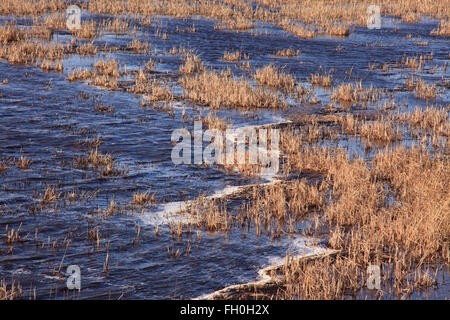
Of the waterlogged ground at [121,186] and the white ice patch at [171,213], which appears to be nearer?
the waterlogged ground at [121,186]

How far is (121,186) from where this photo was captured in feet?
30.8

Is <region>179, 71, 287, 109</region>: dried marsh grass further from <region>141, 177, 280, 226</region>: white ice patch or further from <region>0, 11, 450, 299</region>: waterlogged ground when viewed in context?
<region>141, 177, 280, 226</region>: white ice patch

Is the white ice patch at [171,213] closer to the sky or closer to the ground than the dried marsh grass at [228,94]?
closer to the ground

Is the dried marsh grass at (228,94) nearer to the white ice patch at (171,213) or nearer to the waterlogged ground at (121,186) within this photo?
the waterlogged ground at (121,186)

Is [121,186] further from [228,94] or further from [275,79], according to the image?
[275,79]

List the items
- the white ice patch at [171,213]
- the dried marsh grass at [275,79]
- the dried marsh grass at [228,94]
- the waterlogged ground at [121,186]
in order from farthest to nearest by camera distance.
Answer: the dried marsh grass at [275,79]
the dried marsh grass at [228,94]
the white ice patch at [171,213]
the waterlogged ground at [121,186]

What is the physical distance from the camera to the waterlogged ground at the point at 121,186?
6680 mm

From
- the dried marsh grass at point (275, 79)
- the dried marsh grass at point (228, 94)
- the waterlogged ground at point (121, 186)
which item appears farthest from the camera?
the dried marsh grass at point (275, 79)

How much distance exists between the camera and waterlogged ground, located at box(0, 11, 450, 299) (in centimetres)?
668

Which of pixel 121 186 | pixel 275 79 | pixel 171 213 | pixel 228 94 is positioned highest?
pixel 275 79

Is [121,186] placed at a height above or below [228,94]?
below

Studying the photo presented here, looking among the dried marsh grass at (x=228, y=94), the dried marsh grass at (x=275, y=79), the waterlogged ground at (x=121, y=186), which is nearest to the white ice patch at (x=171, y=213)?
the waterlogged ground at (x=121, y=186)

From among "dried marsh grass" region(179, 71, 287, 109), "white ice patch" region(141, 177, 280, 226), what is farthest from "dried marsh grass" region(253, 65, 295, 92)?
"white ice patch" region(141, 177, 280, 226)

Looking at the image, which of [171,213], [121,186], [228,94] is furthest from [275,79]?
[171,213]
